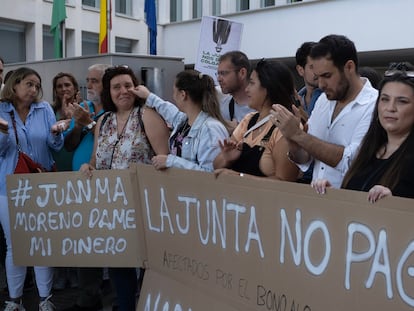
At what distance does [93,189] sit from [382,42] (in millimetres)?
12346

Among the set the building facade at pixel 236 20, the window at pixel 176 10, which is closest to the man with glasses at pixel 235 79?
the building facade at pixel 236 20

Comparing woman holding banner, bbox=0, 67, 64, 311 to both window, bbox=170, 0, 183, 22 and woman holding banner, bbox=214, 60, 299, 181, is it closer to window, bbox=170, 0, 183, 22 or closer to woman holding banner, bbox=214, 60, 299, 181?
woman holding banner, bbox=214, 60, 299, 181

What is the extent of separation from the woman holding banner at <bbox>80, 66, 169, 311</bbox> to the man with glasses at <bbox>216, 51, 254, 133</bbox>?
2.22 ft

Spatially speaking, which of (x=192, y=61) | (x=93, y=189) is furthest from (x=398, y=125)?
(x=192, y=61)

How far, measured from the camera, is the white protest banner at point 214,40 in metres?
7.02

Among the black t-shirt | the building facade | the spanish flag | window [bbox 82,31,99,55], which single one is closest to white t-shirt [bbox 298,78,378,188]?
the black t-shirt

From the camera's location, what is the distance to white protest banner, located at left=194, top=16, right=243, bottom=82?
23.0ft

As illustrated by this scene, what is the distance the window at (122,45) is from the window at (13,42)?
3.62 meters

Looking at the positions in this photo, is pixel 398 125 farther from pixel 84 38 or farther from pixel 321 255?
pixel 84 38

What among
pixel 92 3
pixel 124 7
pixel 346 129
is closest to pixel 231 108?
pixel 346 129

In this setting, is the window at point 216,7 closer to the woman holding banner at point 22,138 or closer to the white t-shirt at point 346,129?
the woman holding banner at point 22,138

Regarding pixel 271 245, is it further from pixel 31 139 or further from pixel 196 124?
pixel 31 139

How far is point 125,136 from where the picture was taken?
3658 mm

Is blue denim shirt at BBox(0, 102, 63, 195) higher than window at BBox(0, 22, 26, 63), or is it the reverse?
window at BBox(0, 22, 26, 63)
